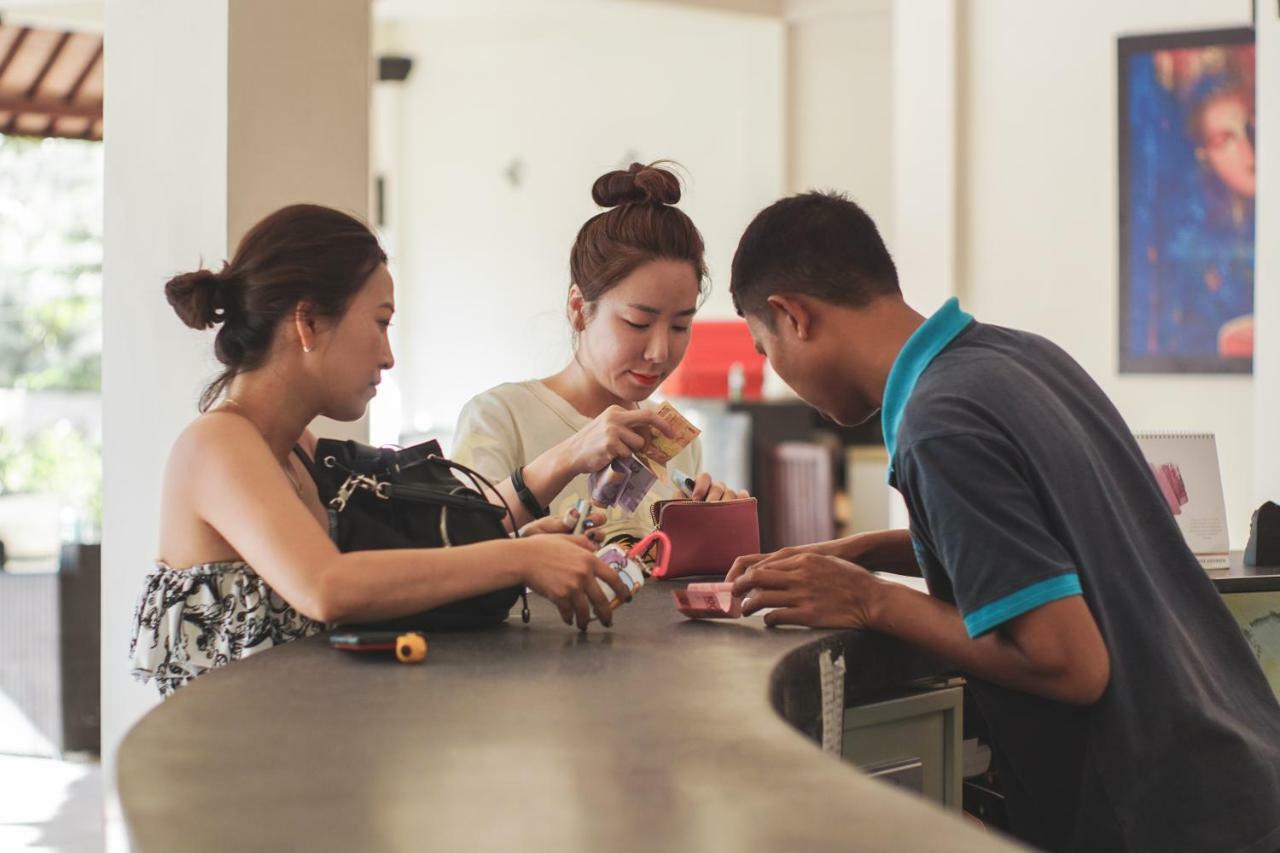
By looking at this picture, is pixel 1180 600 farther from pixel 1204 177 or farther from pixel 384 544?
pixel 1204 177

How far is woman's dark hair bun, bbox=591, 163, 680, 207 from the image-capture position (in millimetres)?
3053

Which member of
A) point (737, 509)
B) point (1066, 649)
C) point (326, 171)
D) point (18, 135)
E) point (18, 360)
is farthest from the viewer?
point (18, 360)

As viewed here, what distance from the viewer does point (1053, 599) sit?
5.71ft

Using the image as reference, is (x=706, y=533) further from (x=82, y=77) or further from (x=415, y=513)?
(x=82, y=77)

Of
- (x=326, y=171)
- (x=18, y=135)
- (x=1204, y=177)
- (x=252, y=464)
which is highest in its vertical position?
(x=18, y=135)

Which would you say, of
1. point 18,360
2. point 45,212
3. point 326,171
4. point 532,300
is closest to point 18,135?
point 45,212

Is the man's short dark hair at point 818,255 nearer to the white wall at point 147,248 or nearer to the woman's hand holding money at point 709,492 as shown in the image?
the woman's hand holding money at point 709,492

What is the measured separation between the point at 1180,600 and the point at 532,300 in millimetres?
9733

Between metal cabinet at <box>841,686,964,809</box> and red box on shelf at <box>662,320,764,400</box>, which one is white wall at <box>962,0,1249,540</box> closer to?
red box on shelf at <box>662,320,764,400</box>

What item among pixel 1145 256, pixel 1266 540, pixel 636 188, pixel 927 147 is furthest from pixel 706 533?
pixel 927 147

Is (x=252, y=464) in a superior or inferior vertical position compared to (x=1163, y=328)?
inferior

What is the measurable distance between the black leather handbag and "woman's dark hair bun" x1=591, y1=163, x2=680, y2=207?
3.58 feet

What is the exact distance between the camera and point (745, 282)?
224 cm

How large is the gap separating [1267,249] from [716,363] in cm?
636
